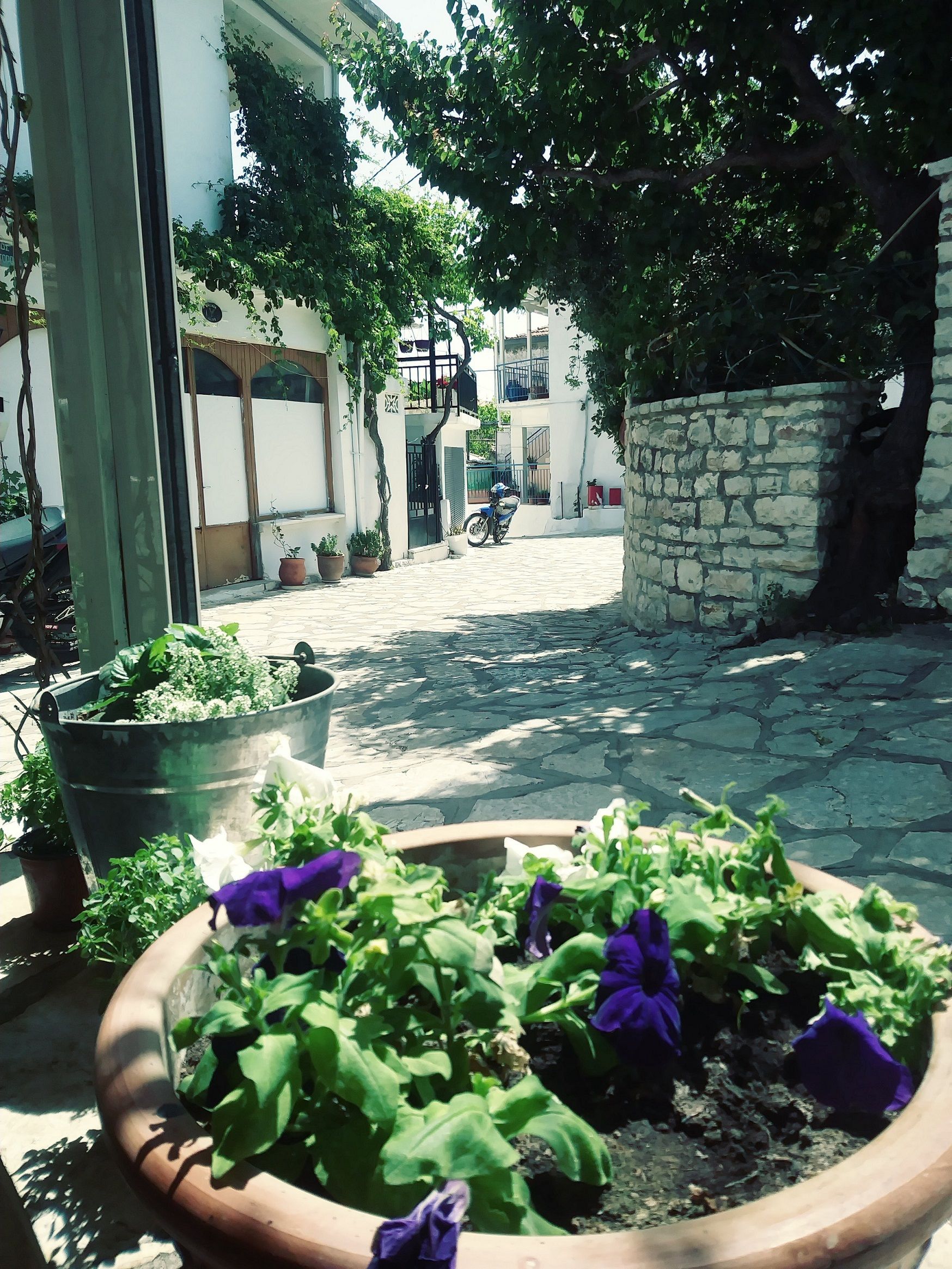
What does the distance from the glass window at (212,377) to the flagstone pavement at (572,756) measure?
4.10 metres

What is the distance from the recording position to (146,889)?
169cm

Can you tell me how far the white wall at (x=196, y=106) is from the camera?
958cm

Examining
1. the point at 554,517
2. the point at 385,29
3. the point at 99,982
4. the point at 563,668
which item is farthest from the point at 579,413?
the point at 99,982

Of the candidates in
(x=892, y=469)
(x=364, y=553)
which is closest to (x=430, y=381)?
(x=364, y=553)

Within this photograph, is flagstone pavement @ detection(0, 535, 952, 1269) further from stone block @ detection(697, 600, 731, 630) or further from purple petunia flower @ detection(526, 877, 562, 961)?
purple petunia flower @ detection(526, 877, 562, 961)

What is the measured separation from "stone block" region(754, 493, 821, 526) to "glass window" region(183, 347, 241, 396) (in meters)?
6.67

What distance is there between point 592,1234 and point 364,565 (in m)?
12.4

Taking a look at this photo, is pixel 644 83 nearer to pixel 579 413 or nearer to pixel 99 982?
pixel 99 982

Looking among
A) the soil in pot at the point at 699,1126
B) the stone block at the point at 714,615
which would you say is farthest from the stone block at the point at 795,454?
the soil in pot at the point at 699,1126

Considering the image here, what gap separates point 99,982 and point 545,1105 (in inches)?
55.4

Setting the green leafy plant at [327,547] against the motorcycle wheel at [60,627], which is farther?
the green leafy plant at [327,547]

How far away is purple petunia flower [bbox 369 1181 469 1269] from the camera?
0.56m

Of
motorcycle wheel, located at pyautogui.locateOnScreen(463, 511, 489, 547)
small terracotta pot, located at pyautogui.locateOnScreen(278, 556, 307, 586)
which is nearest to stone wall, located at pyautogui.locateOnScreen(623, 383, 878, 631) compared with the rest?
small terracotta pot, located at pyautogui.locateOnScreen(278, 556, 307, 586)

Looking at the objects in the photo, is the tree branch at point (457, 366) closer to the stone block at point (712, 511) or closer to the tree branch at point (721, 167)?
the tree branch at point (721, 167)
